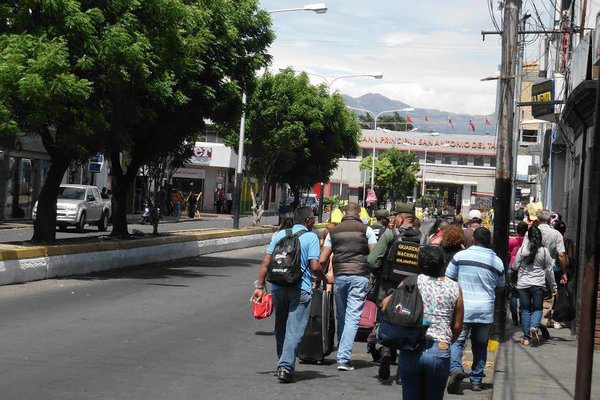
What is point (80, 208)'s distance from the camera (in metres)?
35.8

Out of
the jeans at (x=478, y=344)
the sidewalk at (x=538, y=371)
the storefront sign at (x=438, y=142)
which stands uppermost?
the storefront sign at (x=438, y=142)

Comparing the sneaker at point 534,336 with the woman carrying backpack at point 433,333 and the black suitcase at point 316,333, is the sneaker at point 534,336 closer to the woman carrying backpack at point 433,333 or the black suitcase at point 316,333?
the black suitcase at point 316,333

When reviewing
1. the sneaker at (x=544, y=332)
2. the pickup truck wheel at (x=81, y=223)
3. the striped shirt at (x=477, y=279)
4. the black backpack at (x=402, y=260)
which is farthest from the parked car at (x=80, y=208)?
the striped shirt at (x=477, y=279)

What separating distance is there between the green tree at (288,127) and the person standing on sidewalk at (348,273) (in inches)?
1152

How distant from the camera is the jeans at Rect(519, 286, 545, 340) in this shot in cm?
1327

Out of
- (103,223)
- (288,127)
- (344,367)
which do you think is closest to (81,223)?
(103,223)

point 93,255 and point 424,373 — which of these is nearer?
point 424,373

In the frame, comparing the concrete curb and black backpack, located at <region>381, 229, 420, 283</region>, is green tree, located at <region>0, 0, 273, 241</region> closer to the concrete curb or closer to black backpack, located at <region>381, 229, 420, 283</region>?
the concrete curb

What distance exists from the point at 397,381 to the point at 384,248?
1.83 m

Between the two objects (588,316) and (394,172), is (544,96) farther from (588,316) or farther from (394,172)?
(394,172)

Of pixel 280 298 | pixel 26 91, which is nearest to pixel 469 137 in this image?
pixel 26 91

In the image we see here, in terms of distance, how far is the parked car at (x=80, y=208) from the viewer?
35.5m

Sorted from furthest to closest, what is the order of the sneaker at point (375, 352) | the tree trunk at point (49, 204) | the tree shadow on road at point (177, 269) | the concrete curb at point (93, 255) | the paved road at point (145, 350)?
1. the tree trunk at point (49, 204)
2. the tree shadow on road at point (177, 269)
3. the concrete curb at point (93, 255)
4. the sneaker at point (375, 352)
5. the paved road at point (145, 350)

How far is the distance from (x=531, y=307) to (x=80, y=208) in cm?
2531
